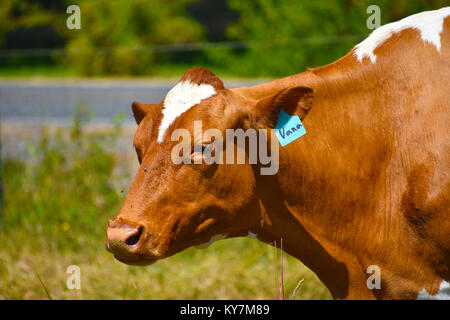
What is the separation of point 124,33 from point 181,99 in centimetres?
1750

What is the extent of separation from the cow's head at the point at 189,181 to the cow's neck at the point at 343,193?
0.16 metres

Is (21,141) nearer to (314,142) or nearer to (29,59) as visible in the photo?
(314,142)

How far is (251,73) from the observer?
1146 centimetres

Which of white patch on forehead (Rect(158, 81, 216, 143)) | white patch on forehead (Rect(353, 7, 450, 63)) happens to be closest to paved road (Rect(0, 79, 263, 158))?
white patch on forehead (Rect(158, 81, 216, 143))

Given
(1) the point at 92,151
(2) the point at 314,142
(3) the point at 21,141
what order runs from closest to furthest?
(2) the point at 314,142 → (1) the point at 92,151 → (3) the point at 21,141

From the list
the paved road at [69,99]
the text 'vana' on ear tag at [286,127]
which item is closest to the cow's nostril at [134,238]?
the text 'vana' on ear tag at [286,127]

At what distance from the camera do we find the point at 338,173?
115 inches

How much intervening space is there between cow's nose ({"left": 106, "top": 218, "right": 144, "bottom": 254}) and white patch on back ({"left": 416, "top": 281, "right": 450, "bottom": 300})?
1444mm

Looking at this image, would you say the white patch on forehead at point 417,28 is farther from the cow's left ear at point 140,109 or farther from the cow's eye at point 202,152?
the cow's left ear at point 140,109

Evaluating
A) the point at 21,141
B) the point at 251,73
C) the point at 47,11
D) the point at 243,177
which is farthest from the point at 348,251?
the point at 47,11

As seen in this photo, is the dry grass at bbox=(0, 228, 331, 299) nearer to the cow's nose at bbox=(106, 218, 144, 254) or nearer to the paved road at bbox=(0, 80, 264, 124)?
the paved road at bbox=(0, 80, 264, 124)

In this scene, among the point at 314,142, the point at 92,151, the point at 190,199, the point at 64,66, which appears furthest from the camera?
the point at 64,66
